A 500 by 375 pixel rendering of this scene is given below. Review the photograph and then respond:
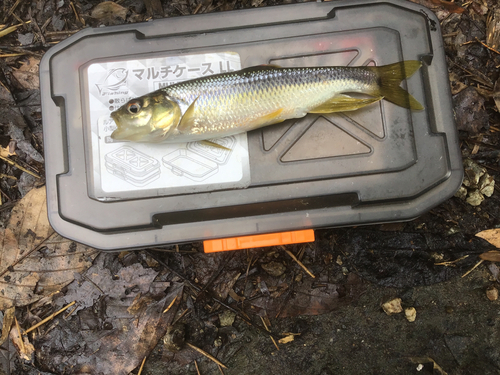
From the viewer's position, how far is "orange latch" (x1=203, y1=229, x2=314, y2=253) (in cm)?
237

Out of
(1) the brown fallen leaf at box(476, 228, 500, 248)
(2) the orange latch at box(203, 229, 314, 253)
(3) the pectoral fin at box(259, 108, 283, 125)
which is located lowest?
(1) the brown fallen leaf at box(476, 228, 500, 248)

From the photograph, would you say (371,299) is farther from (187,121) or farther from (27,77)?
(27,77)

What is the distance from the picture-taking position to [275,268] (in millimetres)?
2844

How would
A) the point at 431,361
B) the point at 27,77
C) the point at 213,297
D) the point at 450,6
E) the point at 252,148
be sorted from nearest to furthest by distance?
the point at 252,148
the point at 431,361
the point at 213,297
the point at 450,6
the point at 27,77

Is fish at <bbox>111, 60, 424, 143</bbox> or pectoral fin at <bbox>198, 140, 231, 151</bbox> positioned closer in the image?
fish at <bbox>111, 60, 424, 143</bbox>

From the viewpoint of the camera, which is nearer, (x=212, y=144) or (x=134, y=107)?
(x=134, y=107)

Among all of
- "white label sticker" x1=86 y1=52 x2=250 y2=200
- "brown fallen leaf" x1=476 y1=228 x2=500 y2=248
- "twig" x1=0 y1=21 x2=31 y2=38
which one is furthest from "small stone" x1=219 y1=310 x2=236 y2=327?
"twig" x1=0 y1=21 x2=31 y2=38

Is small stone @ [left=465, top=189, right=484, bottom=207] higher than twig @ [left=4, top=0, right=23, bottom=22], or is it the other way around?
twig @ [left=4, top=0, right=23, bottom=22]

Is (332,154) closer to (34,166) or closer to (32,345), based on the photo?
(34,166)

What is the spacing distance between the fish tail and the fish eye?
166cm

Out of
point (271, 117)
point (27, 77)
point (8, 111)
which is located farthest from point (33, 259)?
point (271, 117)

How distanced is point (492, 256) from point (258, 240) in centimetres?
207

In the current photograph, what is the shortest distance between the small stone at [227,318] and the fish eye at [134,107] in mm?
1822

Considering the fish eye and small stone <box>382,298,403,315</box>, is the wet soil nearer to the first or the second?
small stone <box>382,298,403,315</box>
